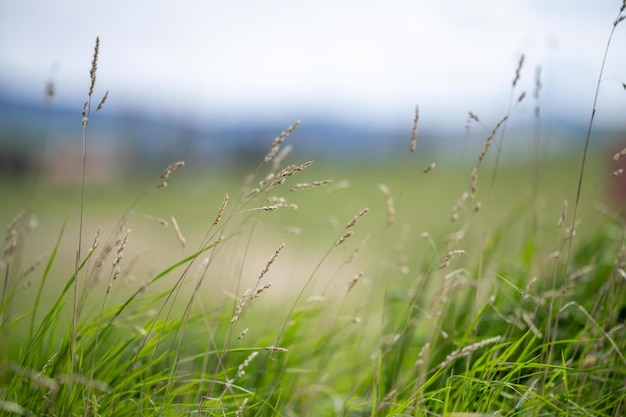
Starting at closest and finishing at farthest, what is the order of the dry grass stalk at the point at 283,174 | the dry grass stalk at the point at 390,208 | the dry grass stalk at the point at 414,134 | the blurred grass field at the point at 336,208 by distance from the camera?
1. the dry grass stalk at the point at 283,174
2. the dry grass stalk at the point at 414,134
3. the dry grass stalk at the point at 390,208
4. the blurred grass field at the point at 336,208

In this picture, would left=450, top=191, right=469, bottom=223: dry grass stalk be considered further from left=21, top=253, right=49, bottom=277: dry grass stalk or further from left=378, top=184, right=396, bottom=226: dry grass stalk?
left=21, top=253, right=49, bottom=277: dry grass stalk

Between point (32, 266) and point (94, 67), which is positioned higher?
point (94, 67)

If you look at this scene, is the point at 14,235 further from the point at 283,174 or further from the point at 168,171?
the point at 283,174

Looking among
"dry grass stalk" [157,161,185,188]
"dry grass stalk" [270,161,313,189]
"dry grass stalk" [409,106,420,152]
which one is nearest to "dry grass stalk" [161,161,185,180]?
"dry grass stalk" [157,161,185,188]

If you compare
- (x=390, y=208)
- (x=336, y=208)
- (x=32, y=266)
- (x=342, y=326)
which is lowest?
(x=336, y=208)

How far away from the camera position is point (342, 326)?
7.45ft

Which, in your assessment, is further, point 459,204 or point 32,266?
point 459,204

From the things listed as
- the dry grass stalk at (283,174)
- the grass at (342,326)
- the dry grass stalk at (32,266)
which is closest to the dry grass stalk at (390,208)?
the grass at (342,326)

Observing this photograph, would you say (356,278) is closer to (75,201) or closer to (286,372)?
(286,372)

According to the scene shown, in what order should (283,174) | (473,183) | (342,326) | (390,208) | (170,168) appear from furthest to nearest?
1. (342,326)
2. (390,208)
3. (473,183)
4. (170,168)
5. (283,174)

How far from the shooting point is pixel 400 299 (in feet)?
8.42

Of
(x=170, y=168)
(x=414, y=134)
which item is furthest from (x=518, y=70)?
(x=170, y=168)

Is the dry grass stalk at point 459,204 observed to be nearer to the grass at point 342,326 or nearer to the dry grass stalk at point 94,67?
the grass at point 342,326

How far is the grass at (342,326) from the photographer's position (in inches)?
56.2
